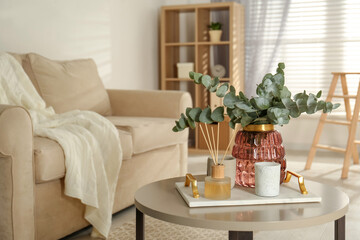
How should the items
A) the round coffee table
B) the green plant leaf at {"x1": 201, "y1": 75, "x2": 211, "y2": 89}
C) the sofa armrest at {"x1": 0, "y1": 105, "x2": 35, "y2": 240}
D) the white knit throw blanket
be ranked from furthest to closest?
the white knit throw blanket < the sofa armrest at {"x1": 0, "y1": 105, "x2": 35, "y2": 240} < the green plant leaf at {"x1": 201, "y1": 75, "x2": 211, "y2": 89} < the round coffee table

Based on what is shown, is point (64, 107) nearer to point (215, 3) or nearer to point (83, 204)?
point (83, 204)

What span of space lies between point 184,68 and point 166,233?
285 cm

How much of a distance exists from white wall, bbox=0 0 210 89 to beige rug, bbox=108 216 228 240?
147 cm

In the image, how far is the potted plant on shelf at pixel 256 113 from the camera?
5.27 ft

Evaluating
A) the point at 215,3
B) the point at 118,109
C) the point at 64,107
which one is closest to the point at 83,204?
the point at 64,107

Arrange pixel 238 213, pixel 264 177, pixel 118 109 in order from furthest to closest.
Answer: pixel 118 109
pixel 264 177
pixel 238 213

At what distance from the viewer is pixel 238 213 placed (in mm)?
1450

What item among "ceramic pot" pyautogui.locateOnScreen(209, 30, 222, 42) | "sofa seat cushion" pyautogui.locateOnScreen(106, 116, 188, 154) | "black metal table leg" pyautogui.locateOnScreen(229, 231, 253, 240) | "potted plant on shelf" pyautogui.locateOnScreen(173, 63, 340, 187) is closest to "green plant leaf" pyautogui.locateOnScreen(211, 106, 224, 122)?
"potted plant on shelf" pyautogui.locateOnScreen(173, 63, 340, 187)

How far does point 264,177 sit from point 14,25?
2284 millimetres

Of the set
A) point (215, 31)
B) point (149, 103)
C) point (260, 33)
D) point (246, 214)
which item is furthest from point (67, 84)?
point (260, 33)

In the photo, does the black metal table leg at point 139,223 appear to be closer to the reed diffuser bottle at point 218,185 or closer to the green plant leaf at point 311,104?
the reed diffuser bottle at point 218,185

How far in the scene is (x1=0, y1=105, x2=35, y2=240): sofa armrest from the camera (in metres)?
1.89

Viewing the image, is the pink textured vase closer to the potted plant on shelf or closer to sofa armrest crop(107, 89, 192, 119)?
the potted plant on shelf

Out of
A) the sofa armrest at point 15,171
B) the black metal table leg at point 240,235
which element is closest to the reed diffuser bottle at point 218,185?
the black metal table leg at point 240,235
